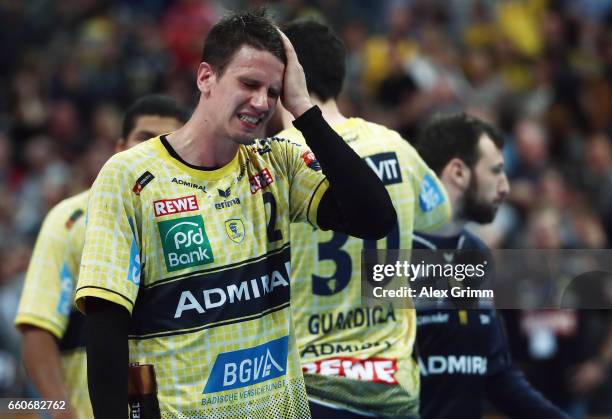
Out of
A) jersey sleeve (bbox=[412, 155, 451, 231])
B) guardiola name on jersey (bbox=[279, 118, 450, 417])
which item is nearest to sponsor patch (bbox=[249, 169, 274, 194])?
guardiola name on jersey (bbox=[279, 118, 450, 417])

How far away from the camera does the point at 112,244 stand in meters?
3.69

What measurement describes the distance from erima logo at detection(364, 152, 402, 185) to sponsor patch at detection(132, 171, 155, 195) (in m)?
1.47

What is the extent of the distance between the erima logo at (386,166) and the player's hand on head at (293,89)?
3.45 feet

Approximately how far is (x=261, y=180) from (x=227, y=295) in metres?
→ 0.45

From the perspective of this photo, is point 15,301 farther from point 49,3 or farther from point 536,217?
point 49,3

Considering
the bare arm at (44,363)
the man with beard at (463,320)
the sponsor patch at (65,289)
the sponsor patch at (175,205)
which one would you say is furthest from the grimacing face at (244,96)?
the man with beard at (463,320)

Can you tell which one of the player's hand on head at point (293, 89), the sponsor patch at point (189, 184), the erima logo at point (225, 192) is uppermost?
the player's hand on head at point (293, 89)

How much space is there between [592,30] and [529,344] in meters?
5.16

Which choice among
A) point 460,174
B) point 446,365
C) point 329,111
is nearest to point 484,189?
point 460,174

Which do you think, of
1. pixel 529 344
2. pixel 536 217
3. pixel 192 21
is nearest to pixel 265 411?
pixel 529 344

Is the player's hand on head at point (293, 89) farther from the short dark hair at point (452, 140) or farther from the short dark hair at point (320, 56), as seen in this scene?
the short dark hair at point (452, 140)

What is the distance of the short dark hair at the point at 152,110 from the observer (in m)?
5.88

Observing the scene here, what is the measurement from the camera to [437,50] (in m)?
13.5

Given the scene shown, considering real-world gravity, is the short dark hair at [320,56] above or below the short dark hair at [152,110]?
above
